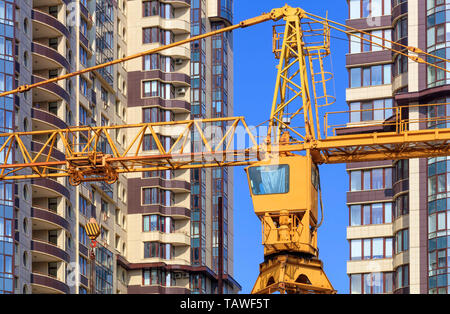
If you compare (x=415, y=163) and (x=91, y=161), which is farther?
(x=415, y=163)

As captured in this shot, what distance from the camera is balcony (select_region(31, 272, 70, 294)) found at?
106 metres

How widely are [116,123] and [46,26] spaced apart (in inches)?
1014

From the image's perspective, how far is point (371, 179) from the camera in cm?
11419

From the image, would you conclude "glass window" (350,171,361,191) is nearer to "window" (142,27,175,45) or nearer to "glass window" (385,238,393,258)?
"glass window" (385,238,393,258)

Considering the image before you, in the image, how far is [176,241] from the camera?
467 ft

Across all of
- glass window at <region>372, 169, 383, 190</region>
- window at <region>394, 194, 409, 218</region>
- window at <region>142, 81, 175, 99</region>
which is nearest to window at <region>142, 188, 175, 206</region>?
window at <region>142, 81, 175, 99</region>

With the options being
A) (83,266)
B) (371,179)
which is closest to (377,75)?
(371,179)

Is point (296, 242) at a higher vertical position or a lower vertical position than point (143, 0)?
lower

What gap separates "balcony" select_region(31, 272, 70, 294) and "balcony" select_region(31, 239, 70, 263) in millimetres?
2059

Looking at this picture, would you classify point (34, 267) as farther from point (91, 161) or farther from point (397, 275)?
point (91, 161)

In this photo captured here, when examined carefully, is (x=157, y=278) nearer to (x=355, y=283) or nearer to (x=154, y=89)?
(x=154, y=89)

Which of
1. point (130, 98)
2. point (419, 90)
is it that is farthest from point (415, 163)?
point (130, 98)
